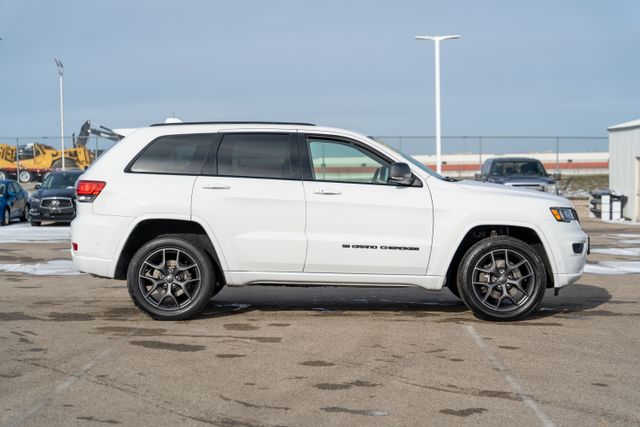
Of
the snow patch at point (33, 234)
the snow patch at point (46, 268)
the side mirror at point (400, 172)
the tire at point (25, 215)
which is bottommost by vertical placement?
the snow patch at point (33, 234)

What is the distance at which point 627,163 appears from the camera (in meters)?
30.4

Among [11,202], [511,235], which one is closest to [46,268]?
[511,235]

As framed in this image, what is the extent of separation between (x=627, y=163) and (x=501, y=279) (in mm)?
23669

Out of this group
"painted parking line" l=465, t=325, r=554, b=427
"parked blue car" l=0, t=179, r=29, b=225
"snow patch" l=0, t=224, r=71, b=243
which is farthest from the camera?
"parked blue car" l=0, t=179, r=29, b=225

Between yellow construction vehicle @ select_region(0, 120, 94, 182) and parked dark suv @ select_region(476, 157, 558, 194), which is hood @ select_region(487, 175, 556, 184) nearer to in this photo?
parked dark suv @ select_region(476, 157, 558, 194)

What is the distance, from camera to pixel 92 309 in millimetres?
9383

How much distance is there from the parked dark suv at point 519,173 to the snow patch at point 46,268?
13954mm

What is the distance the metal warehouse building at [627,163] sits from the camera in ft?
96.4

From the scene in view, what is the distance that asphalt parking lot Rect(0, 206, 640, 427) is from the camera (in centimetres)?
547

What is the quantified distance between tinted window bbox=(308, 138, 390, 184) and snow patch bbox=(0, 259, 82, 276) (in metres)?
5.39

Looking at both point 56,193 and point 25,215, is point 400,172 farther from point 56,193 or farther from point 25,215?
point 25,215

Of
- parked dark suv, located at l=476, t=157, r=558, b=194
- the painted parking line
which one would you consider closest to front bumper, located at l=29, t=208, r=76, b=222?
parked dark suv, located at l=476, t=157, r=558, b=194

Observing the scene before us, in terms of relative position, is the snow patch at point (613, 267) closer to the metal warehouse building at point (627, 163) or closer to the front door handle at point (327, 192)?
the front door handle at point (327, 192)

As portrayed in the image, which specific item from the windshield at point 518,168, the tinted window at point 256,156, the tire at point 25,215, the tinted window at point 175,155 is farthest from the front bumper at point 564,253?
the tire at point 25,215
